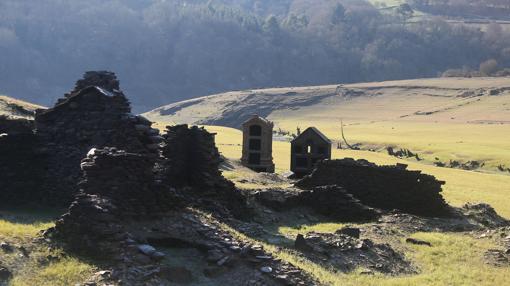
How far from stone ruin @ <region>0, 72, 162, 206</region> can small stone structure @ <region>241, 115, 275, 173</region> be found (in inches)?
1052

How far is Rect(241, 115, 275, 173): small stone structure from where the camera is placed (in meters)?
49.9

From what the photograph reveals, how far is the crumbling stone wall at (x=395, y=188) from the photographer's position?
30.5 meters

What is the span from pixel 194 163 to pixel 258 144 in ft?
85.8

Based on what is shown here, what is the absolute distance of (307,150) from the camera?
151ft

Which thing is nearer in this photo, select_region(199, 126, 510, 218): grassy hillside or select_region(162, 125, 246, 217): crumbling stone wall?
select_region(162, 125, 246, 217): crumbling stone wall

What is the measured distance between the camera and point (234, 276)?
15422 millimetres

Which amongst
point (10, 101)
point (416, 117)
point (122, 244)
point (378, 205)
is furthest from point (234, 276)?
point (416, 117)

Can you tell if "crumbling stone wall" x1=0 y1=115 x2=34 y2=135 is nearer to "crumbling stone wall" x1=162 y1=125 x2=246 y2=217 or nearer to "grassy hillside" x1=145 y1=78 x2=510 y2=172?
"crumbling stone wall" x1=162 y1=125 x2=246 y2=217

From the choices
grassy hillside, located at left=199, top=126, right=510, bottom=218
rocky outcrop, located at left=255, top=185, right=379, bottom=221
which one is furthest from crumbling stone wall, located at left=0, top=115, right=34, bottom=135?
grassy hillside, located at left=199, top=126, right=510, bottom=218

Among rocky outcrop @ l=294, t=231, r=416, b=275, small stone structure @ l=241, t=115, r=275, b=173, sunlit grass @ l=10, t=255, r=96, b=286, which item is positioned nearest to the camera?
sunlit grass @ l=10, t=255, r=96, b=286

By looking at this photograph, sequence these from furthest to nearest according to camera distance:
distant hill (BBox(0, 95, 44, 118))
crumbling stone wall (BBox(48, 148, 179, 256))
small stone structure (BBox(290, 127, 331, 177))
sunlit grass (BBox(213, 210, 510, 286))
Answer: small stone structure (BBox(290, 127, 331, 177)), distant hill (BBox(0, 95, 44, 118)), sunlit grass (BBox(213, 210, 510, 286)), crumbling stone wall (BBox(48, 148, 179, 256))

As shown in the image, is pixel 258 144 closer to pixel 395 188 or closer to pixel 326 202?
pixel 395 188

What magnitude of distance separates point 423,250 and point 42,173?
13.4m

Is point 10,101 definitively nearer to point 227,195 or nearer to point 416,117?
point 227,195
